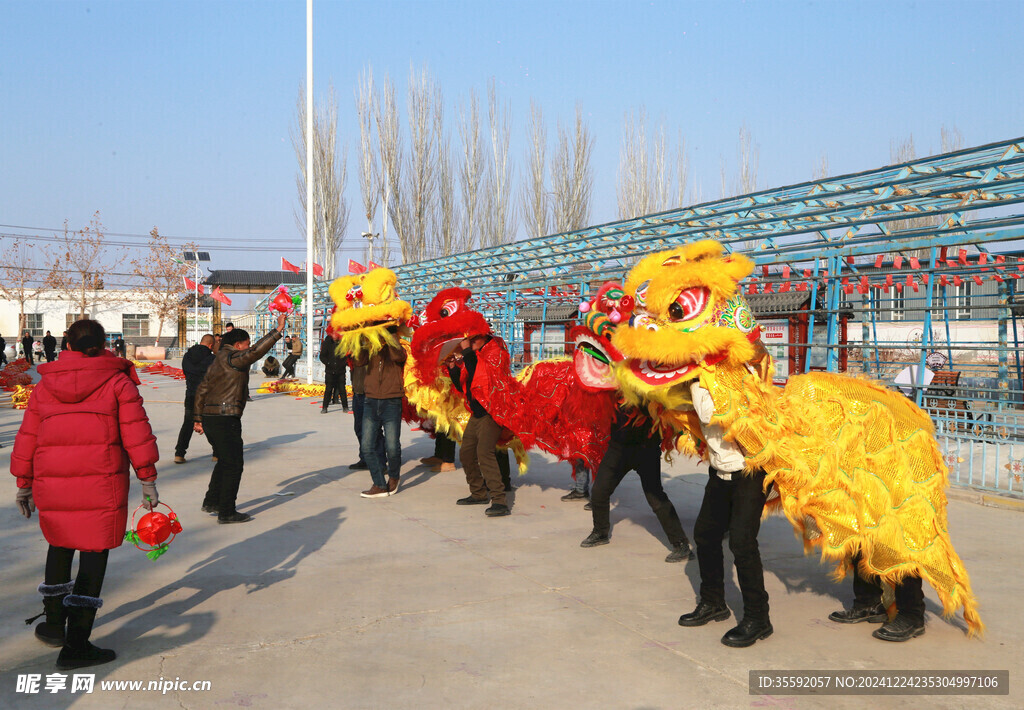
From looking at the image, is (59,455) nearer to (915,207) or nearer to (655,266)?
(655,266)

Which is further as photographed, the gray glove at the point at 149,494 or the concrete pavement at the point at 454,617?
the gray glove at the point at 149,494

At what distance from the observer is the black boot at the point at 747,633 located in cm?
381

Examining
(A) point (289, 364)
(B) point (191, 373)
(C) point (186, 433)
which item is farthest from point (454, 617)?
(A) point (289, 364)

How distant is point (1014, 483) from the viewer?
754cm

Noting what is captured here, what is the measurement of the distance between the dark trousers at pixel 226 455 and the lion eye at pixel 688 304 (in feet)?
12.7

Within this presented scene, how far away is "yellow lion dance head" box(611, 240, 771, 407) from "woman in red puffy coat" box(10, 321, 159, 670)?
2.43 meters

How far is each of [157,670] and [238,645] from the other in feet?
1.30

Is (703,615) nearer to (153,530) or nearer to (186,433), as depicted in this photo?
(153,530)

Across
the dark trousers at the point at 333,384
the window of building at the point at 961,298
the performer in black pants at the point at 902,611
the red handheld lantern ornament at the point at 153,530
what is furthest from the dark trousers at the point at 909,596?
the dark trousers at the point at 333,384

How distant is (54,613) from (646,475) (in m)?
3.64

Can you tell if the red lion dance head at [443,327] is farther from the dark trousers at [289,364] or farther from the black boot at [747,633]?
the dark trousers at [289,364]

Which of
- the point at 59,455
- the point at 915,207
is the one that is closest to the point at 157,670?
the point at 59,455

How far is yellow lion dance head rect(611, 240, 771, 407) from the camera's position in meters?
3.84

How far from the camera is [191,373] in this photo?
895 cm
